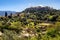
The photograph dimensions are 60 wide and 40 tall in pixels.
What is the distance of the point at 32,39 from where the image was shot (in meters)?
16.5

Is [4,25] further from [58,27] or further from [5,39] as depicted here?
[5,39]

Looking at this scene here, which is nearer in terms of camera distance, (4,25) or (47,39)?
(47,39)

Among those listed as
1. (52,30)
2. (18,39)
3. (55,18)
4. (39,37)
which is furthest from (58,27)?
(55,18)

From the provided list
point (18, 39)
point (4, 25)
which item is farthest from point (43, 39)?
point (4, 25)

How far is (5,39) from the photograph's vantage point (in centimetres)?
1386

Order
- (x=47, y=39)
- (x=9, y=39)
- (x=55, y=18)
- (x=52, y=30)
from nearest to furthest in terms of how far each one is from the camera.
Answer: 1. (x=9, y=39)
2. (x=47, y=39)
3. (x=52, y=30)
4. (x=55, y=18)

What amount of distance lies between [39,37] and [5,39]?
3.89 meters

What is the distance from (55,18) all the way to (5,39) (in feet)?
105

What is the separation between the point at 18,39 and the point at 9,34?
0.86m

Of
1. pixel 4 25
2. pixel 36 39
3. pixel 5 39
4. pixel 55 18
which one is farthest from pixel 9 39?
pixel 55 18

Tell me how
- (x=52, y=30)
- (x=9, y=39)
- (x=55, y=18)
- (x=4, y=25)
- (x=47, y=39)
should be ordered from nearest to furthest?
(x=9, y=39) < (x=47, y=39) < (x=52, y=30) < (x=4, y=25) < (x=55, y=18)

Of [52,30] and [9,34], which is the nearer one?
[9,34]

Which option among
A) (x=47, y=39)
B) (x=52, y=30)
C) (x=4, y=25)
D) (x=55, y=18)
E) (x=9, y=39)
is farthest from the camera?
(x=55, y=18)

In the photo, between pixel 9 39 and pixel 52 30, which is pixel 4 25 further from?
pixel 9 39
